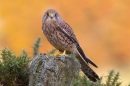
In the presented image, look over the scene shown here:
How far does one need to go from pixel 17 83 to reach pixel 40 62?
0.49 metres

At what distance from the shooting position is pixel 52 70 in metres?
3.47

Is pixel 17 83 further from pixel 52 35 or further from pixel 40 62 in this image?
pixel 52 35

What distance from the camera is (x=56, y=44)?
533 centimetres

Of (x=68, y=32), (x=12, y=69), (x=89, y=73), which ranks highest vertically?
(x=68, y=32)

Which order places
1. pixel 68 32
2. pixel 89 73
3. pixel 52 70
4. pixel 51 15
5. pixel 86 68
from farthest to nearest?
pixel 68 32 < pixel 51 15 < pixel 86 68 < pixel 89 73 < pixel 52 70

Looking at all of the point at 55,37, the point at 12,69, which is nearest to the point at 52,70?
the point at 12,69

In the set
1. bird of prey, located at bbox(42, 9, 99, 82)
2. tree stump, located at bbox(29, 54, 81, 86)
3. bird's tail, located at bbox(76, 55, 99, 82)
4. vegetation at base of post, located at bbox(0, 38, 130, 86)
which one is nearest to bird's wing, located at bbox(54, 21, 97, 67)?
bird of prey, located at bbox(42, 9, 99, 82)

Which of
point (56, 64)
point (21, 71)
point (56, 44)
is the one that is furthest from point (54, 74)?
point (56, 44)

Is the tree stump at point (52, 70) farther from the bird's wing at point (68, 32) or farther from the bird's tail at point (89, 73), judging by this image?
the bird's wing at point (68, 32)

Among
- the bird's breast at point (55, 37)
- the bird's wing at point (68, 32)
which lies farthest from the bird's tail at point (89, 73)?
the bird's breast at point (55, 37)

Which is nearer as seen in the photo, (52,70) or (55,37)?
(52,70)

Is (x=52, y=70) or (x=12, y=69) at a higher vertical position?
(x=12, y=69)

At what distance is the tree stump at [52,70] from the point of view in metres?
3.47

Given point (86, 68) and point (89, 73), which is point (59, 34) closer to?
point (86, 68)
